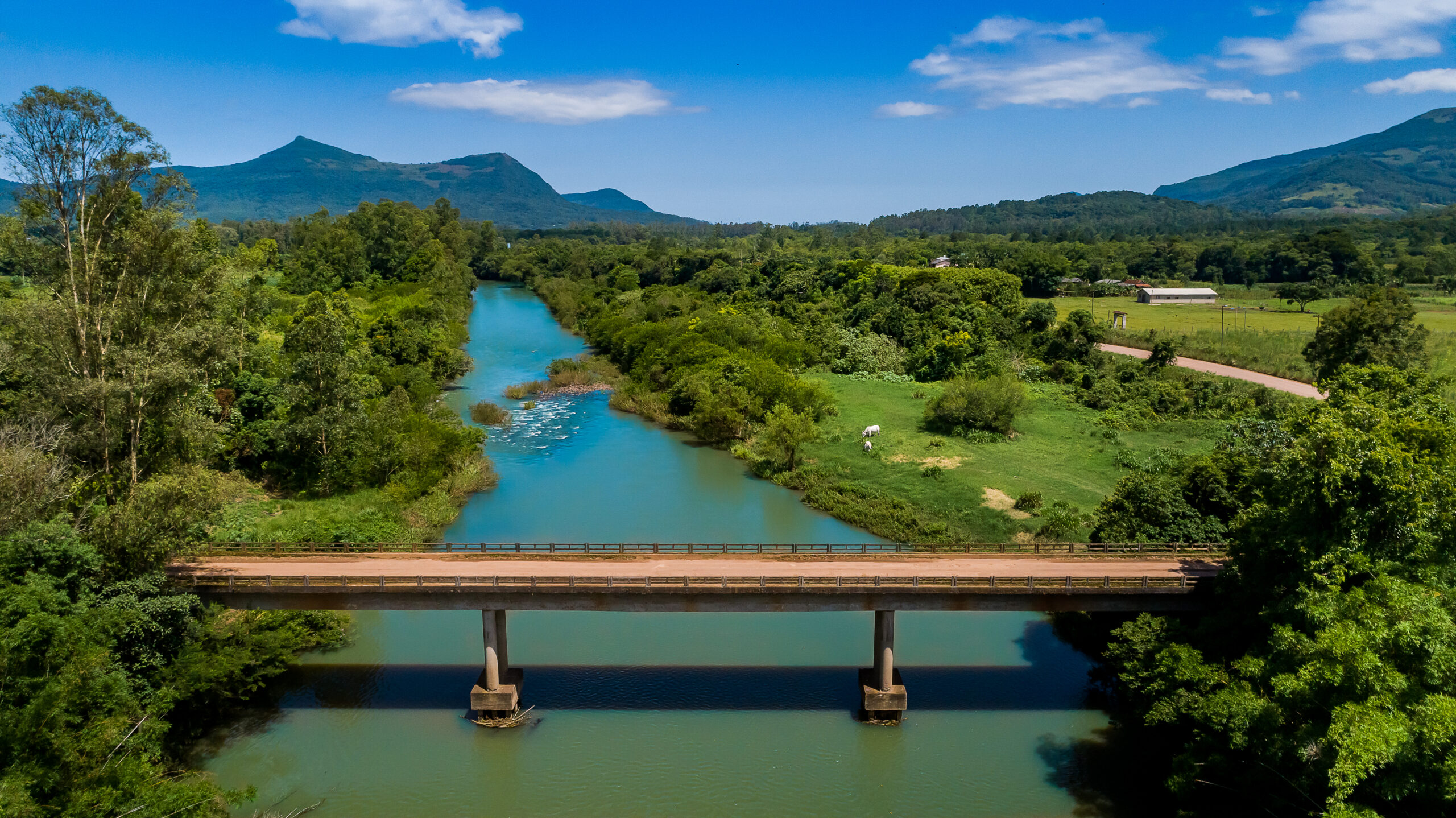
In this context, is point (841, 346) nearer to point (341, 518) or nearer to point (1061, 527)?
point (1061, 527)

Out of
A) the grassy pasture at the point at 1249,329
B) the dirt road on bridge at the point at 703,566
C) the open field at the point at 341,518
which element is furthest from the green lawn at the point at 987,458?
the open field at the point at 341,518

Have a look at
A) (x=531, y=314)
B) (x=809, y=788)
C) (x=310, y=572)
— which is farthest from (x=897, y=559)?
(x=531, y=314)

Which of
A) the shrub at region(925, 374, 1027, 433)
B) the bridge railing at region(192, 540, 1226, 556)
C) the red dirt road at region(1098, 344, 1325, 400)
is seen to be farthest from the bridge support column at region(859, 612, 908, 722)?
the red dirt road at region(1098, 344, 1325, 400)

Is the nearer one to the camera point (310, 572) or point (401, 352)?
point (310, 572)

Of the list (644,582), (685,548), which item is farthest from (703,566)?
(644,582)

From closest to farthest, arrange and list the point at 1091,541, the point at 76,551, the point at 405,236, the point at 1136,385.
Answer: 1. the point at 76,551
2. the point at 1091,541
3. the point at 1136,385
4. the point at 405,236

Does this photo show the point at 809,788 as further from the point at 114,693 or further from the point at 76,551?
the point at 76,551

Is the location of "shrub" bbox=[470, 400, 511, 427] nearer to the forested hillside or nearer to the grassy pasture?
the forested hillside
